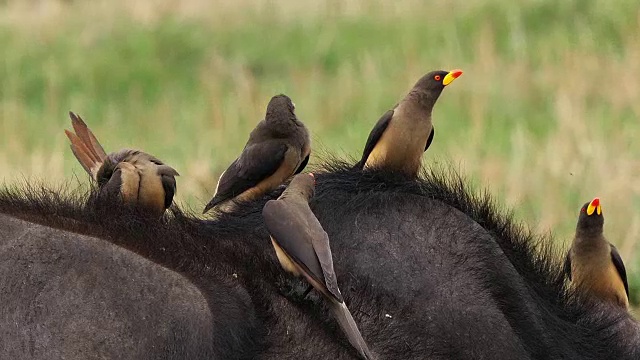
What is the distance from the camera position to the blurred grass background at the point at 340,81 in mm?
8391

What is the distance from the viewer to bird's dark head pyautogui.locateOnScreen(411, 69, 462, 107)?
15.2 feet

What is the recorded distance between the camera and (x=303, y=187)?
335cm

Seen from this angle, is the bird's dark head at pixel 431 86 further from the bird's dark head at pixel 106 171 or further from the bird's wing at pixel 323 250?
the bird's wing at pixel 323 250

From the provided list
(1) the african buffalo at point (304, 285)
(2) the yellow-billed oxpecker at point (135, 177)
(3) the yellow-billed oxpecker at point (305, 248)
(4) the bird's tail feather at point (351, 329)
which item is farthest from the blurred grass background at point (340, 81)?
(4) the bird's tail feather at point (351, 329)

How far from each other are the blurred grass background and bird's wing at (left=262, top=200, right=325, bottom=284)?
418cm

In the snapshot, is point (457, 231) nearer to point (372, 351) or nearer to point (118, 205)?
point (372, 351)

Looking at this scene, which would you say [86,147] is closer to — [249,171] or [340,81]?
[249,171]

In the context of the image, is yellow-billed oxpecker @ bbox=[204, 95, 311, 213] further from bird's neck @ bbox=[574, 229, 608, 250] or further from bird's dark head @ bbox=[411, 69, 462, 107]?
bird's neck @ bbox=[574, 229, 608, 250]

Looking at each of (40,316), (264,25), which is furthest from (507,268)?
(264,25)

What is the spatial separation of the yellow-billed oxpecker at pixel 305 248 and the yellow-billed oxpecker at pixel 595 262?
1.21 m

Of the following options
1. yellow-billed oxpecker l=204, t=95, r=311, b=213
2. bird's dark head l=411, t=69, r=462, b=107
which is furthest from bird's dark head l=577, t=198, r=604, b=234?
yellow-billed oxpecker l=204, t=95, r=311, b=213

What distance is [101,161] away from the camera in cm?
392

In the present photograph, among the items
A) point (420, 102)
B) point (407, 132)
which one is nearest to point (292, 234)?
point (407, 132)

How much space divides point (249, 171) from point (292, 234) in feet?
3.65
